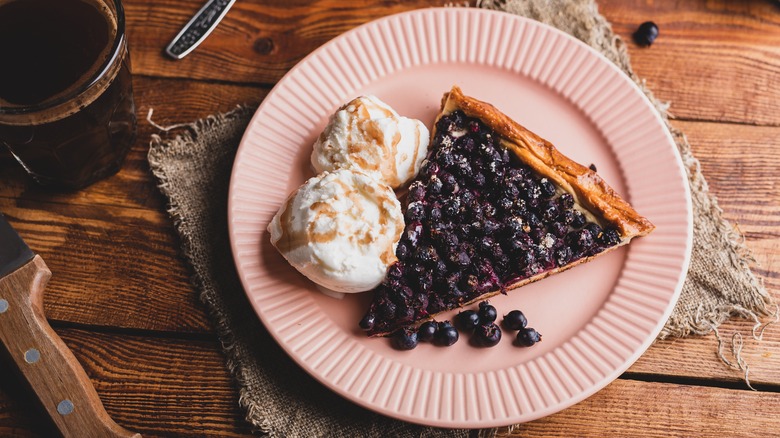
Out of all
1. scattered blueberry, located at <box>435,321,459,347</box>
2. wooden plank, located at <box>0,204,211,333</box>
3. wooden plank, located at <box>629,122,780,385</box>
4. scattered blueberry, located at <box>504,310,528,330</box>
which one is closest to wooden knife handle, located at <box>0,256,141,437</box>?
wooden plank, located at <box>0,204,211,333</box>

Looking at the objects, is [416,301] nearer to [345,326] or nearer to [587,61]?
[345,326]

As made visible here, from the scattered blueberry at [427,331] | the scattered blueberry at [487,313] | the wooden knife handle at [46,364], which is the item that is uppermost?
the scattered blueberry at [487,313]

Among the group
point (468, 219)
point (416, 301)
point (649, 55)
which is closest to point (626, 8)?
point (649, 55)

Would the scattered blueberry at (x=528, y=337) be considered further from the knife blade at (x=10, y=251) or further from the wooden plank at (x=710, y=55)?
the knife blade at (x=10, y=251)

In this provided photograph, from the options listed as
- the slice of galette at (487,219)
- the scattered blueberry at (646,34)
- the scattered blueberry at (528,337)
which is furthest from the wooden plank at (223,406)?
the scattered blueberry at (646,34)

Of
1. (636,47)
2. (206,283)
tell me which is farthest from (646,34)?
(206,283)
